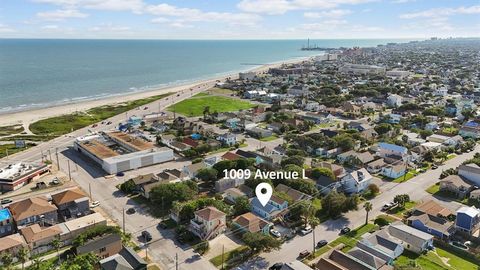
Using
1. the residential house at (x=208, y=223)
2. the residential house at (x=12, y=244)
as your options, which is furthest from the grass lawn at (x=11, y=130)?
the residential house at (x=208, y=223)

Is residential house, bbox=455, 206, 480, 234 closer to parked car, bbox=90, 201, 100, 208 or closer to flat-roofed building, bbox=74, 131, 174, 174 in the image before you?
parked car, bbox=90, 201, 100, 208

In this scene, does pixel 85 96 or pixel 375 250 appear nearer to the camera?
pixel 375 250

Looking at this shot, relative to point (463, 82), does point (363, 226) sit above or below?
below

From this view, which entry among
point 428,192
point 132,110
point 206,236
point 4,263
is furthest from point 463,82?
point 4,263

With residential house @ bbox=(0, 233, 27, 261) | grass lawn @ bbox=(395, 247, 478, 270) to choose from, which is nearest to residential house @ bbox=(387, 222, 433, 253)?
grass lawn @ bbox=(395, 247, 478, 270)

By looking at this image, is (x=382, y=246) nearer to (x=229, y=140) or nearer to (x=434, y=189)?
(x=434, y=189)

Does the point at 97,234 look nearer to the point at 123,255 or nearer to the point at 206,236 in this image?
the point at 123,255
